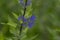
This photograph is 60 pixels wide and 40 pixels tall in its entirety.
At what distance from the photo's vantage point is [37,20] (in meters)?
0.73

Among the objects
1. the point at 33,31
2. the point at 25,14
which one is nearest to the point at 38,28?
the point at 33,31

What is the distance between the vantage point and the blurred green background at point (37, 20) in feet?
2.18

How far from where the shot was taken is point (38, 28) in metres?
0.71

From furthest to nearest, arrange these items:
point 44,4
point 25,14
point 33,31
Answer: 1. point 44,4
2. point 33,31
3. point 25,14

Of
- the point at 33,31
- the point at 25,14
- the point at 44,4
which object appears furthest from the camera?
the point at 44,4

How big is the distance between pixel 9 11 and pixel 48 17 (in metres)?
0.14

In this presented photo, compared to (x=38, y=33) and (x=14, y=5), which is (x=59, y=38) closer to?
(x=38, y=33)

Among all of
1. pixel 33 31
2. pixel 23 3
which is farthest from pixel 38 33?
pixel 23 3

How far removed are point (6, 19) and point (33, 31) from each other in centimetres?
10

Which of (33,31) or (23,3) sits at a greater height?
(23,3)

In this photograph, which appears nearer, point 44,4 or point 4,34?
point 4,34

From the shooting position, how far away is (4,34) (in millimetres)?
693

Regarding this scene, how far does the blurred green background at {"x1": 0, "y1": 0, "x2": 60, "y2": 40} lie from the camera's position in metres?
0.66

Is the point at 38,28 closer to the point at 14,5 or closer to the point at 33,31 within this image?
the point at 33,31
